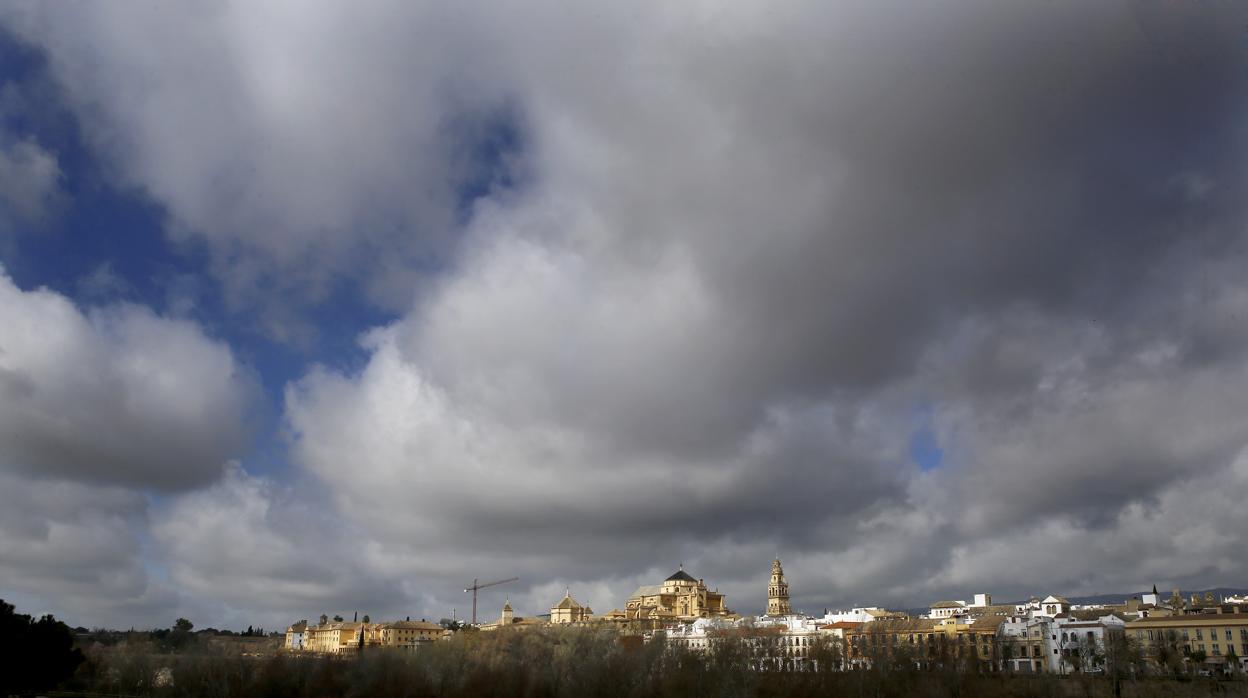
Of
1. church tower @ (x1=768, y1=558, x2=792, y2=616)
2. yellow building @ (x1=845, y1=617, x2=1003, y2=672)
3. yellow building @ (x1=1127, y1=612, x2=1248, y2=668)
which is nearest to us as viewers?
yellow building @ (x1=845, y1=617, x2=1003, y2=672)

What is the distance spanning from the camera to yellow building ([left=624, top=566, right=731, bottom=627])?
180750 mm

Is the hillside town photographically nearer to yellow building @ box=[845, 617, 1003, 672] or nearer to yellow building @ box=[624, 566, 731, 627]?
yellow building @ box=[845, 617, 1003, 672]

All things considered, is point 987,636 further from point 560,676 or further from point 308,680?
point 308,680

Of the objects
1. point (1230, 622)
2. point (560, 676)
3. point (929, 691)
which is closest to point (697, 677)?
point (560, 676)

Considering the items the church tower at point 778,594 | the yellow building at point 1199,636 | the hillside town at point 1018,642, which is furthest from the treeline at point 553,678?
the church tower at point 778,594

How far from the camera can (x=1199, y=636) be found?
102438mm

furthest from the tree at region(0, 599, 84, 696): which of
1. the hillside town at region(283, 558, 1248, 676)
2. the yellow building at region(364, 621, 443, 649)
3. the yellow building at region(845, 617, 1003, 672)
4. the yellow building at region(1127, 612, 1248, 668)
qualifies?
the yellow building at region(364, 621, 443, 649)

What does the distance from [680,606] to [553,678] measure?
358 ft

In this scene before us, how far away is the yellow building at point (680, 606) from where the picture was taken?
181 metres

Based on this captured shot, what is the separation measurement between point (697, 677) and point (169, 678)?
53.5 metres

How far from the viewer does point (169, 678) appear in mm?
94000

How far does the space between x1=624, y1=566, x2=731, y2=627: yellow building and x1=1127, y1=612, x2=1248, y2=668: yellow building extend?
85.1 metres

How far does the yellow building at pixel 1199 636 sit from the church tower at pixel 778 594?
73533mm

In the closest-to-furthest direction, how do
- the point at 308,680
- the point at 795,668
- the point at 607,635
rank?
the point at 308,680 < the point at 795,668 < the point at 607,635
